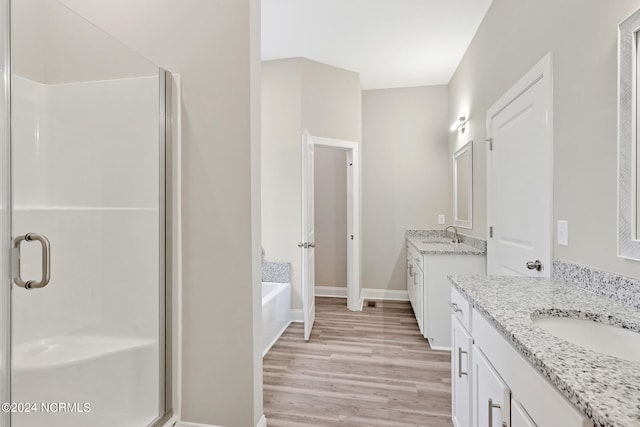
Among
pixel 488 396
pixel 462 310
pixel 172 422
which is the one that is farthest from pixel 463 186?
pixel 172 422

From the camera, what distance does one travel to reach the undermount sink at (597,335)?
93 cm

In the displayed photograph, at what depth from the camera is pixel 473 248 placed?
3.02m

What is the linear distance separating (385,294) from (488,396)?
11.0ft

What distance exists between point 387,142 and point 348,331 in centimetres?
261

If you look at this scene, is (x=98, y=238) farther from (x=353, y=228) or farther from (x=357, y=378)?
(x=353, y=228)

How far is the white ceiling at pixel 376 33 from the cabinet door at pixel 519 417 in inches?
113

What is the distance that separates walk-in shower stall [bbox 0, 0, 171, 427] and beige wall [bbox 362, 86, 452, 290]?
3.21m

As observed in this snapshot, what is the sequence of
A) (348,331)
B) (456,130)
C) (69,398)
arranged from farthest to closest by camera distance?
(456,130) → (348,331) → (69,398)

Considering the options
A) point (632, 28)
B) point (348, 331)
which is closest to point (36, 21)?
point (632, 28)

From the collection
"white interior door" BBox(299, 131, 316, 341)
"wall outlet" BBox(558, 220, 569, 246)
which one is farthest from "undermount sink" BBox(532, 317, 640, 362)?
"white interior door" BBox(299, 131, 316, 341)

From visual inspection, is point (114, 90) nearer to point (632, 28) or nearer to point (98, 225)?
point (98, 225)

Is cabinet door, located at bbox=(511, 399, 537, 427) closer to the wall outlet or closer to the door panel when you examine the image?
the wall outlet

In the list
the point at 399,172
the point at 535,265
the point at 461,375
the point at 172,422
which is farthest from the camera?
the point at 399,172

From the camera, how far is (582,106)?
1.41 meters
